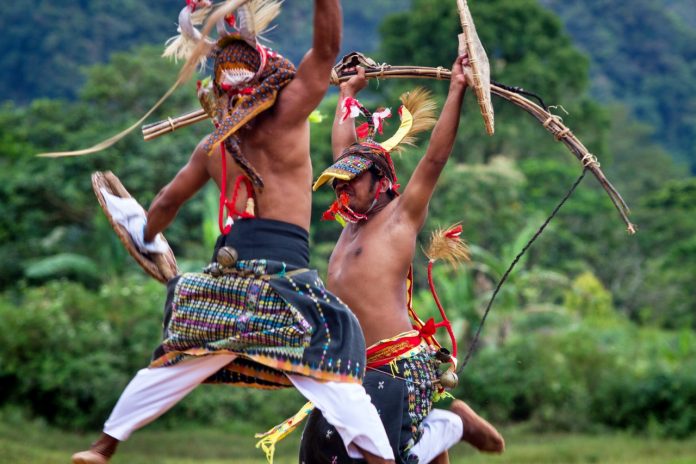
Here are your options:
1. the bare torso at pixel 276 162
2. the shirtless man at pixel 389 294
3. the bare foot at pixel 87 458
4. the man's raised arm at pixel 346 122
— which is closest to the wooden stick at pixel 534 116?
the man's raised arm at pixel 346 122

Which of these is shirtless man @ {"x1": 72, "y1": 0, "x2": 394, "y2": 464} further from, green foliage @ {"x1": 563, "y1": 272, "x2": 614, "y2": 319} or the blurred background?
green foliage @ {"x1": 563, "y1": 272, "x2": 614, "y2": 319}

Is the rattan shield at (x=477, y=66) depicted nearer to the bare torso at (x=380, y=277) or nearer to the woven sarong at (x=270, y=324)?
the bare torso at (x=380, y=277)

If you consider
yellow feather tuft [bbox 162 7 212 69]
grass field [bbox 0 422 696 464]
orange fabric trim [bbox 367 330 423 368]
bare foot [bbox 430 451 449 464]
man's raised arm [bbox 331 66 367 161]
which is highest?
yellow feather tuft [bbox 162 7 212 69]

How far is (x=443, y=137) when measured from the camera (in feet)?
16.4

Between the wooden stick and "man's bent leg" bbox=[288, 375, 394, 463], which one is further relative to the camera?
the wooden stick

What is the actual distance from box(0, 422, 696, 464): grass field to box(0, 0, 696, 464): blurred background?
→ 2.0 inches

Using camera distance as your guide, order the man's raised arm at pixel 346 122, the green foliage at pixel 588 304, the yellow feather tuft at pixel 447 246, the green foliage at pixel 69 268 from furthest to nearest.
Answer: the green foliage at pixel 588 304
the green foliage at pixel 69 268
the man's raised arm at pixel 346 122
the yellow feather tuft at pixel 447 246

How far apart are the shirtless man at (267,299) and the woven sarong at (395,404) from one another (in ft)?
1.55

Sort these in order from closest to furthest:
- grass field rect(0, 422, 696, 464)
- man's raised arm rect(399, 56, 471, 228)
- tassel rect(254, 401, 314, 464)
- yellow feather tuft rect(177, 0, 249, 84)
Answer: yellow feather tuft rect(177, 0, 249, 84) → man's raised arm rect(399, 56, 471, 228) → tassel rect(254, 401, 314, 464) → grass field rect(0, 422, 696, 464)

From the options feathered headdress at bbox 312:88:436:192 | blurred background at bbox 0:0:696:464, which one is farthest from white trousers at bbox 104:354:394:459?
blurred background at bbox 0:0:696:464

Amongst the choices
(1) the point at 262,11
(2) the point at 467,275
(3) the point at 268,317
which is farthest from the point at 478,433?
(2) the point at 467,275

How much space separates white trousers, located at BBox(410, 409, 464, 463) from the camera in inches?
207

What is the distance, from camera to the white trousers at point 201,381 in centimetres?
450

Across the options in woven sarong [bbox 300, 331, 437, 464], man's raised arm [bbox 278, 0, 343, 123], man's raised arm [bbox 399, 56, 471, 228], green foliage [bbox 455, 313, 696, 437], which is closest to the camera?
man's raised arm [bbox 278, 0, 343, 123]
